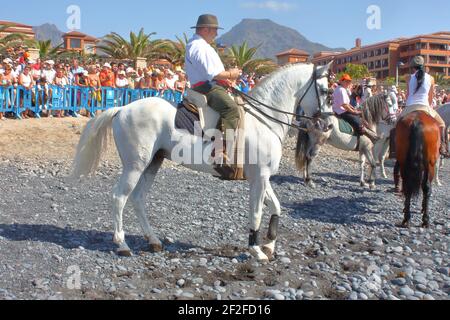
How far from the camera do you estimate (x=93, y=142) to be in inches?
279

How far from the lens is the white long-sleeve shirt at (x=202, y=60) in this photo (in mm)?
6336

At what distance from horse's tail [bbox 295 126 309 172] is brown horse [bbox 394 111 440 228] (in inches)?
149

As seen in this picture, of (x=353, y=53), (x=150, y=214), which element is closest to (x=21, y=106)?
(x=150, y=214)

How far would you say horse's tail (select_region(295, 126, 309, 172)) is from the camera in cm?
1240

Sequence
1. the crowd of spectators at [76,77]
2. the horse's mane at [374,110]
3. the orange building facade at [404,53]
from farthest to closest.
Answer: the orange building facade at [404,53] < the crowd of spectators at [76,77] < the horse's mane at [374,110]

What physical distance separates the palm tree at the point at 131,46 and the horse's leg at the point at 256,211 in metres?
32.2

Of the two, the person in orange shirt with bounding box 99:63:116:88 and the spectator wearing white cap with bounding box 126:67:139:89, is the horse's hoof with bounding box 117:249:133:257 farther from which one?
the spectator wearing white cap with bounding box 126:67:139:89

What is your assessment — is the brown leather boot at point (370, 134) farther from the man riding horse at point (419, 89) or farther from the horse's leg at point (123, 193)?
the horse's leg at point (123, 193)

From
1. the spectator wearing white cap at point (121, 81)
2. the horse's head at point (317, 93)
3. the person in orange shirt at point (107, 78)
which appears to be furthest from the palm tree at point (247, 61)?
the horse's head at point (317, 93)

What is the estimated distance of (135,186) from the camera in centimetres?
689

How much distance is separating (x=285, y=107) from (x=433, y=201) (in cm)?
565

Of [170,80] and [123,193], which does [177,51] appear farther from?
[123,193]

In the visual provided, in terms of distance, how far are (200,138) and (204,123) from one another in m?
0.20
